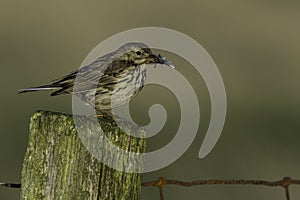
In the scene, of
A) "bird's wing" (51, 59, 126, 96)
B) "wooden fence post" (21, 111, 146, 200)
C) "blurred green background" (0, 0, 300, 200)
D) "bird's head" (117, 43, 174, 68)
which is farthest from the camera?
"blurred green background" (0, 0, 300, 200)

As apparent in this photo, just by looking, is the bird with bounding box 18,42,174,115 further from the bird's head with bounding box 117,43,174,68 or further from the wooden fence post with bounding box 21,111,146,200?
the wooden fence post with bounding box 21,111,146,200

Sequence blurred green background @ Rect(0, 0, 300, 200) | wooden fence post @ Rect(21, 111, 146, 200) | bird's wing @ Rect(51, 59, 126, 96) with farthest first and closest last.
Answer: blurred green background @ Rect(0, 0, 300, 200)
bird's wing @ Rect(51, 59, 126, 96)
wooden fence post @ Rect(21, 111, 146, 200)

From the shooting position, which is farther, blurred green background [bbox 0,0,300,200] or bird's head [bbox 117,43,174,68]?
blurred green background [bbox 0,0,300,200]

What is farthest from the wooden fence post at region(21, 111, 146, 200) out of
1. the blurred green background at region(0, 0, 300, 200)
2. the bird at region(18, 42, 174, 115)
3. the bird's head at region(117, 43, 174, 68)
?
the blurred green background at region(0, 0, 300, 200)

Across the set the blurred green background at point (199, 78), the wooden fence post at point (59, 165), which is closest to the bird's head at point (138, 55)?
the wooden fence post at point (59, 165)

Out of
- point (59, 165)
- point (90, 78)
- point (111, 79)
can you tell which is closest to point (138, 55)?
point (111, 79)

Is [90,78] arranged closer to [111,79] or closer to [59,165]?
[111,79]

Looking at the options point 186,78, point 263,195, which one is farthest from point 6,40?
point 263,195

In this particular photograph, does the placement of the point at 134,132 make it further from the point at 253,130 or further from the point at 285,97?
the point at 285,97
